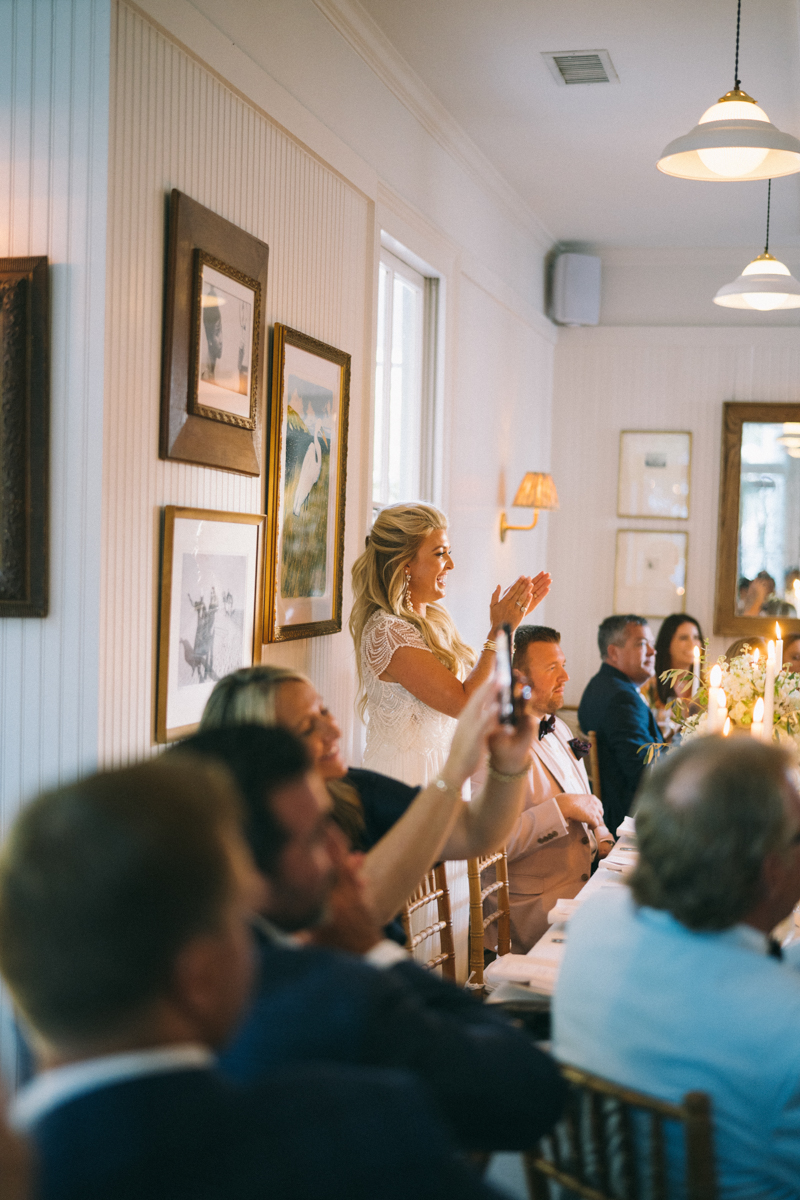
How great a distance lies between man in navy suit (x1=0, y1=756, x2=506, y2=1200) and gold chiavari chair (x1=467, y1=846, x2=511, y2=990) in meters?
2.08

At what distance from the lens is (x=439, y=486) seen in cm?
534

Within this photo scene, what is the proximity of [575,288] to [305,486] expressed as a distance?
433cm

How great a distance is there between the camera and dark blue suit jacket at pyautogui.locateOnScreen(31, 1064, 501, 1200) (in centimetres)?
81

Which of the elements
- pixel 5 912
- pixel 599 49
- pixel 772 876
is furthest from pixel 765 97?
pixel 5 912

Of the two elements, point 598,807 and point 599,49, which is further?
point 599,49

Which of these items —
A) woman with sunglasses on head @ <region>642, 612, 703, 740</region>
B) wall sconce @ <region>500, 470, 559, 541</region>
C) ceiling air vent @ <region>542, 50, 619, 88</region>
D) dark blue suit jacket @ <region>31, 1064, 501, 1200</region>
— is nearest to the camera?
dark blue suit jacket @ <region>31, 1064, 501, 1200</region>

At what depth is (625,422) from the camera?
25.4ft

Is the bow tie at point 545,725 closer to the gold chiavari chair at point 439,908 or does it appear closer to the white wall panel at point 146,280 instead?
the gold chiavari chair at point 439,908

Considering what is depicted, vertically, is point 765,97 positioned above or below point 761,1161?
above

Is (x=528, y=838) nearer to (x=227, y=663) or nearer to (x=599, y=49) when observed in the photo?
(x=227, y=663)

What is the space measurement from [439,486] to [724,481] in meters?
2.92

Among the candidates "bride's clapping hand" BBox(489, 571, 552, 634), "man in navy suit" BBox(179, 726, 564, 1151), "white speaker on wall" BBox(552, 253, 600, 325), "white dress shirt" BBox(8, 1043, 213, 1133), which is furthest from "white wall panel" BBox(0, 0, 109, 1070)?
"white speaker on wall" BBox(552, 253, 600, 325)

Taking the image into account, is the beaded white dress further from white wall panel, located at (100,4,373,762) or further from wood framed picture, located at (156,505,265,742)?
white wall panel, located at (100,4,373,762)

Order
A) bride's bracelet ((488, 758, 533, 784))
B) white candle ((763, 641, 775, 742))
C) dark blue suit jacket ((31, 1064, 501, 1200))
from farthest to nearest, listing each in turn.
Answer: white candle ((763, 641, 775, 742)) < bride's bracelet ((488, 758, 533, 784)) < dark blue suit jacket ((31, 1064, 501, 1200))
